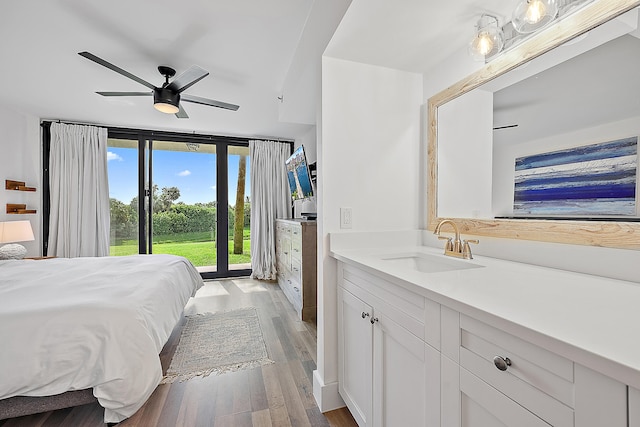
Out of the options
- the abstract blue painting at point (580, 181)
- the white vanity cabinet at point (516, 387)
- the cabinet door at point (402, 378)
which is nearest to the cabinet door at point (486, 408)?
the white vanity cabinet at point (516, 387)

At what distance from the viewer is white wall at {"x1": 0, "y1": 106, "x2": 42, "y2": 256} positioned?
3412 millimetres

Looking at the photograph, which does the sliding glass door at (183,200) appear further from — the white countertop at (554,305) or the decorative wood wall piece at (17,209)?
the white countertop at (554,305)

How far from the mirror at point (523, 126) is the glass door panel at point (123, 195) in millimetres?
4354

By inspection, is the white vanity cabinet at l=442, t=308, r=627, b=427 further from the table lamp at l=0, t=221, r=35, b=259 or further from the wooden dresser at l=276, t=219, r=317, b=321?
the table lamp at l=0, t=221, r=35, b=259

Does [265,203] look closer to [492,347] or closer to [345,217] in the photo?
[345,217]

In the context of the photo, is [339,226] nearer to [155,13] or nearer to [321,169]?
[321,169]

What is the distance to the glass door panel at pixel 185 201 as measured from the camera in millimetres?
4465

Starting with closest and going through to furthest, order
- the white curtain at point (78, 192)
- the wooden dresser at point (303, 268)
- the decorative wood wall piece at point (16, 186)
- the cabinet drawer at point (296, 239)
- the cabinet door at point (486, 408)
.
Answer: the cabinet door at point (486, 408) → the wooden dresser at point (303, 268) → the cabinet drawer at point (296, 239) → the decorative wood wall piece at point (16, 186) → the white curtain at point (78, 192)

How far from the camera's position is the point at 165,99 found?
2473 millimetres

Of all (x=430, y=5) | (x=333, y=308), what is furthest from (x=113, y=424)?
(x=430, y=5)

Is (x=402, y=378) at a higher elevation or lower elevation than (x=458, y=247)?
lower

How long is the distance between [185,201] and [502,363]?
4.74 m

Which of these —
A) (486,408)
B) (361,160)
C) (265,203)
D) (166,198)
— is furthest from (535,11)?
(166,198)

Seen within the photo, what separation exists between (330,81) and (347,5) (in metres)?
0.42
